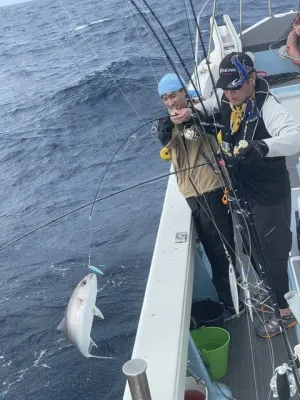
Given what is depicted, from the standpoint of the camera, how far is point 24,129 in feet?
51.3

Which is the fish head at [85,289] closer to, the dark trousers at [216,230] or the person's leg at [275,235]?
the dark trousers at [216,230]

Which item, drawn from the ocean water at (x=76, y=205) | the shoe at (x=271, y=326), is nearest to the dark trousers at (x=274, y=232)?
the shoe at (x=271, y=326)

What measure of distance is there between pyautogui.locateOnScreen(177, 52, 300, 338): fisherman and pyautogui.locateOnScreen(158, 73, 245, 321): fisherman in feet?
0.53

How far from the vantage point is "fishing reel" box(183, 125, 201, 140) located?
117 inches

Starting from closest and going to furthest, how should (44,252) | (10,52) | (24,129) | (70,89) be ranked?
1. (44,252)
2. (24,129)
3. (70,89)
4. (10,52)

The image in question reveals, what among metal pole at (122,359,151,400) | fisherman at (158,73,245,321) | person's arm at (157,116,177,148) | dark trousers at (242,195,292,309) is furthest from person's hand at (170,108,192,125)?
metal pole at (122,359,151,400)

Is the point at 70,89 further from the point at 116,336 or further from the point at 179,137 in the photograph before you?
→ the point at 179,137

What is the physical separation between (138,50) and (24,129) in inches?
250

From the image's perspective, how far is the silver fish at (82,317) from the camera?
274 cm

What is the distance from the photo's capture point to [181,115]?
2.91 metres

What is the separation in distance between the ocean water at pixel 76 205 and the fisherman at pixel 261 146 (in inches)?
35.2

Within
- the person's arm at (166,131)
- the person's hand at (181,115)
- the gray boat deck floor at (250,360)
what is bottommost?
the gray boat deck floor at (250,360)

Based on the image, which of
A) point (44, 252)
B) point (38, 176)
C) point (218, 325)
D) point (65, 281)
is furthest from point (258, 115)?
point (38, 176)

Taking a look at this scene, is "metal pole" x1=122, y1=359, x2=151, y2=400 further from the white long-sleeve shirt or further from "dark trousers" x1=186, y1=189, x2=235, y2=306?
"dark trousers" x1=186, y1=189, x2=235, y2=306
